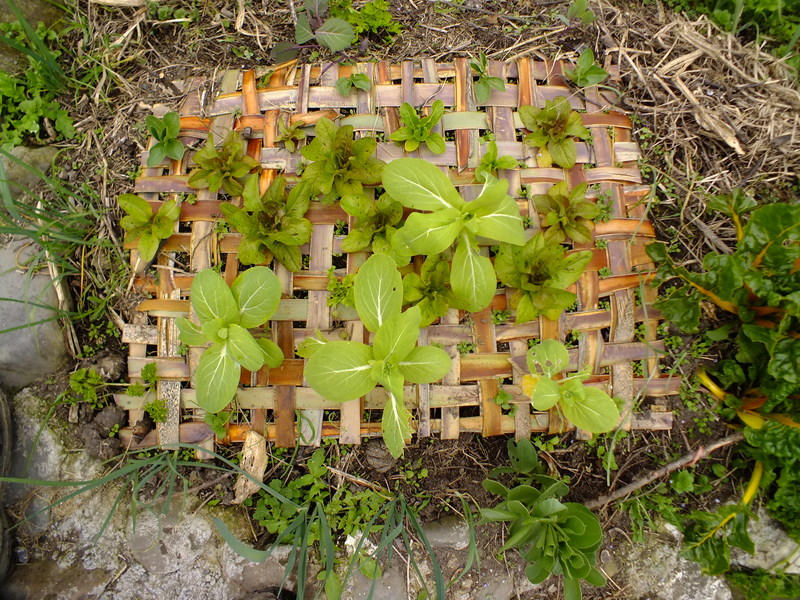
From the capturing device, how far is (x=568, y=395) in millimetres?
1860

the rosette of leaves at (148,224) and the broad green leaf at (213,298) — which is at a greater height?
the rosette of leaves at (148,224)

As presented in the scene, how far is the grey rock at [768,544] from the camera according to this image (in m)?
2.20

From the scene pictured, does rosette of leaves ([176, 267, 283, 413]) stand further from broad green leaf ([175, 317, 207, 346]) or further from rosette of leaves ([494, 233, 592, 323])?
rosette of leaves ([494, 233, 592, 323])

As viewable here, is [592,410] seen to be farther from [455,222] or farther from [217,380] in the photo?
[217,380]

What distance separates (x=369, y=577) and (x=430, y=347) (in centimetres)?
111

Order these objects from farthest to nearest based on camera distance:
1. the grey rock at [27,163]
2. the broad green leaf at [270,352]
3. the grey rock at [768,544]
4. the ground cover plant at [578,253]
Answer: the grey rock at [27,163] → the grey rock at [768,544] → the ground cover plant at [578,253] → the broad green leaf at [270,352]

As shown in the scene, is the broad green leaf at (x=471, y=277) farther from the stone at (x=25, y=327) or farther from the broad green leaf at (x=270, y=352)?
the stone at (x=25, y=327)

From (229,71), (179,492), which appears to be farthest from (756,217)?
(179,492)

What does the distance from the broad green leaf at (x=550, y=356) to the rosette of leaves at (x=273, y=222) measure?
930 mm

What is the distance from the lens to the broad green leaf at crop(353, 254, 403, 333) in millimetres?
1683

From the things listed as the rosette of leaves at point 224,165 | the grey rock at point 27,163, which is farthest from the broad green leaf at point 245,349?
the grey rock at point 27,163

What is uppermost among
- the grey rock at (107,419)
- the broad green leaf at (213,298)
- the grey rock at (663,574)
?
→ the broad green leaf at (213,298)

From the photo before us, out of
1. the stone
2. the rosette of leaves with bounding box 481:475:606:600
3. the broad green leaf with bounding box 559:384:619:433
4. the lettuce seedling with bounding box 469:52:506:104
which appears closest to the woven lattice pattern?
the lettuce seedling with bounding box 469:52:506:104

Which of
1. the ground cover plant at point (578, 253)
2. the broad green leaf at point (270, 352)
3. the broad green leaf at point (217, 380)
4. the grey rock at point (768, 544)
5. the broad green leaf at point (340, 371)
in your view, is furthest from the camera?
the grey rock at point (768, 544)
